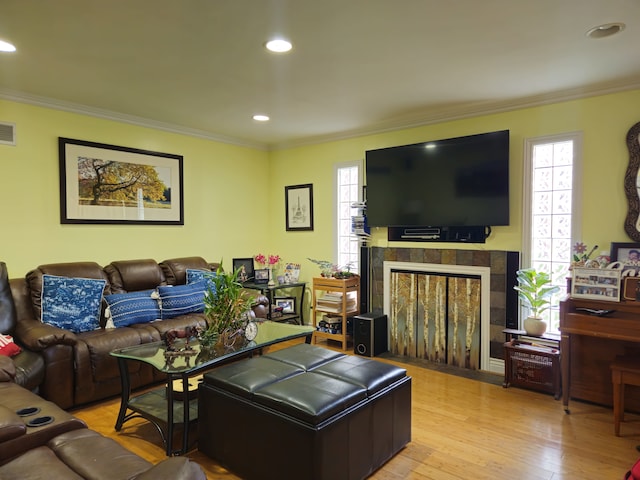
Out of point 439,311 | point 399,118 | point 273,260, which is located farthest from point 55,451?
point 399,118

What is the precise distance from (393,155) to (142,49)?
2608mm

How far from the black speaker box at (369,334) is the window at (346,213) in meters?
0.71

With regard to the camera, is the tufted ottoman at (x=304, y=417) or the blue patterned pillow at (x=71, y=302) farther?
the blue patterned pillow at (x=71, y=302)

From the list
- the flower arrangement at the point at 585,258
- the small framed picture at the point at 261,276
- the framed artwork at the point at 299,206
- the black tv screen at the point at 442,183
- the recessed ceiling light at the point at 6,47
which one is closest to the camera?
the recessed ceiling light at the point at 6,47

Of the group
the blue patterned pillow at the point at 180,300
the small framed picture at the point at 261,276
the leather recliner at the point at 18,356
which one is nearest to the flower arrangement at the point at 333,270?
the small framed picture at the point at 261,276

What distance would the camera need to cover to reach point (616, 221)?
3.25 metres

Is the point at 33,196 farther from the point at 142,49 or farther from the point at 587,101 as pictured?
the point at 587,101

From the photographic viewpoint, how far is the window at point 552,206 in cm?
345

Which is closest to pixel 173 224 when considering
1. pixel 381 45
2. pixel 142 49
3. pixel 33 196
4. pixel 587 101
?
pixel 33 196

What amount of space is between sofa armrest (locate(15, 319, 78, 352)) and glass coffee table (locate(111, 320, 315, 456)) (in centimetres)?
52

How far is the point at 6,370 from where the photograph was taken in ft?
7.88

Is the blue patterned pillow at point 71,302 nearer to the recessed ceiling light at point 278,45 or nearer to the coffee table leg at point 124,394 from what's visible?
the coffee table leg at point 124,394

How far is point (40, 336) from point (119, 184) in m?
1.76

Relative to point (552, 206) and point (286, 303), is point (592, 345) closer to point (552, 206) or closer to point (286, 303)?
point (552, 206)
